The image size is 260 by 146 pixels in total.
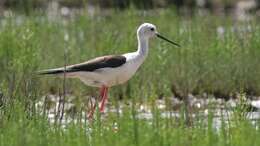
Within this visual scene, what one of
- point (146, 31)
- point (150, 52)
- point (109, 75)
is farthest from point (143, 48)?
point (150, 52)

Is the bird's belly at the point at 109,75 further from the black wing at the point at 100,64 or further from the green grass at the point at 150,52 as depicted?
the green grass at the point at 150,52

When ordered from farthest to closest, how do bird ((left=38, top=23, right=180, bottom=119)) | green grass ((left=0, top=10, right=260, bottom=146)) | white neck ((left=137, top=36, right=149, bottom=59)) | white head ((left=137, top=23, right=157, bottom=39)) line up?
green grass ((left=0, top=10, right=260, bottom=146))
white head ((left=137, top=23, right=157, bottom=39))
white neck ((left=137, top=36, right=149, bottom=59))
bird ((left=38, top=23, right=180, bottom=119))

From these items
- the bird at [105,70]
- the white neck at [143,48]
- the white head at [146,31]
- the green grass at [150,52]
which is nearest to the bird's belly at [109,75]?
the bird at [105,70]

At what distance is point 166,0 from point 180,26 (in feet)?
41.4

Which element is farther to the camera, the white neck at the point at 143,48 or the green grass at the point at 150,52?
the green grass at the point at 150,52

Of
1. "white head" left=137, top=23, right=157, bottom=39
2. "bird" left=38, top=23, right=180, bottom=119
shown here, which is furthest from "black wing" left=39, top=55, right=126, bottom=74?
"white head" left=137, top=23, right=157, bottom=39

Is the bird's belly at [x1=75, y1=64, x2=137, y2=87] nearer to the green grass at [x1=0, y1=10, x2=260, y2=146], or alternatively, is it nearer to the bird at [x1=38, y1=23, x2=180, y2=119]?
the bird at [x1=38, y1=23, x2=180, y2=119]

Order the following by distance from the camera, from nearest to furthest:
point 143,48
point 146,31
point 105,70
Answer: point 105,70 → point 143,48 → point 146,31

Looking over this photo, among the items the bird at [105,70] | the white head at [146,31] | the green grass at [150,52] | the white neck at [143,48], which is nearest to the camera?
the bird at [105,70]

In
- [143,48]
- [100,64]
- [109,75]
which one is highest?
[143,48]

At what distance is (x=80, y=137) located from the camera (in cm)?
627

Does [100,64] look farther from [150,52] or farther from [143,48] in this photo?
[150,52]

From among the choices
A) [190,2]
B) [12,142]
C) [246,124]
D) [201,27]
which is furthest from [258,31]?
[190,2]

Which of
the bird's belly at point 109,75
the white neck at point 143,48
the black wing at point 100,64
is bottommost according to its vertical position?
the bird's belly at point 109,75
